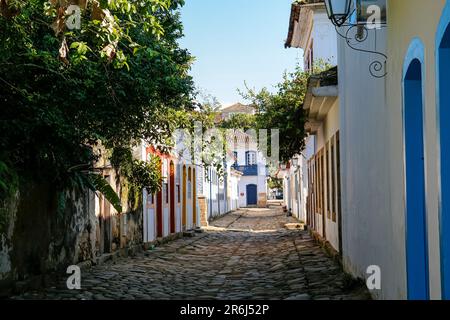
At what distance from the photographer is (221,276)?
1184 cm

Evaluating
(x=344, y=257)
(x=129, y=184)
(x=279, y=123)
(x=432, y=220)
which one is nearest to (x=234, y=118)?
(x=279, y=123)

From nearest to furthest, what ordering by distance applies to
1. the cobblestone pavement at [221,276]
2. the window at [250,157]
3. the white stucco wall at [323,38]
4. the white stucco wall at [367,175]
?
the white stucco wall at [367,175] → the cobblestone pavement at [221,276] → the white stucco wall at [323,38] → the window at [250,157]

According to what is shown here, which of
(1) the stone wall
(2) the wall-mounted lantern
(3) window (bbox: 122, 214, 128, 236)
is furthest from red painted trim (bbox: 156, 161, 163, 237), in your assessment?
(2) the wall-mounted lantern

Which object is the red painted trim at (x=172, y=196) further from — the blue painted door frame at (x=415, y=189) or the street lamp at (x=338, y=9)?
the blue painted door frame at (x=415, y=189)

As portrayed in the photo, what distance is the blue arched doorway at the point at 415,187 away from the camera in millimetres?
5340

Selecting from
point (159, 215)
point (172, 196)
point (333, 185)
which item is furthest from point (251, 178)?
point (333, 185)

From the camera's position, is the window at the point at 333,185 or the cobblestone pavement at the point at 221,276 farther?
the window at the point at 333,185

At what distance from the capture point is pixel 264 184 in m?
68.4

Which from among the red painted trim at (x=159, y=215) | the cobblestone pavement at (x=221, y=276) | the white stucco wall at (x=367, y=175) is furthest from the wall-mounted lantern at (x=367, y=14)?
the red painted trim at (x=159, y=215)

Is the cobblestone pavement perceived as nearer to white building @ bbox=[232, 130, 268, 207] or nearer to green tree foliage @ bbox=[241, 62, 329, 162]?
green tree foliage @ bbox=[241, 62, 329, 162]

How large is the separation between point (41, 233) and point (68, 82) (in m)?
2.61

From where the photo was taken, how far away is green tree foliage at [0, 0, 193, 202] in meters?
7.71

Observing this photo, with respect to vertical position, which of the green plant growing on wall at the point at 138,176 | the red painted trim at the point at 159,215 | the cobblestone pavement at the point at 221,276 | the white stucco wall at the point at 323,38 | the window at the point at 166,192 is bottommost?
the cobblestone pavement at the point at 221,276
